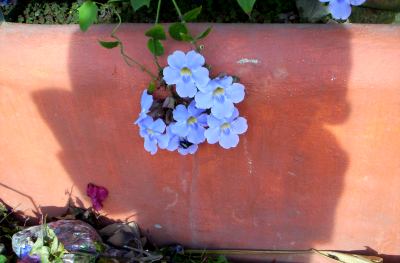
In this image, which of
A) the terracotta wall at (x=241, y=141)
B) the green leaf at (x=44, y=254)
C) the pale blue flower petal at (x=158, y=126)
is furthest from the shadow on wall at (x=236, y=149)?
the green leaf at (x=44, y=254)

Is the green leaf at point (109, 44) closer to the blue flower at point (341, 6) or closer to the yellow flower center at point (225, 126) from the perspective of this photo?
the yellow flower center at point (225, 126)

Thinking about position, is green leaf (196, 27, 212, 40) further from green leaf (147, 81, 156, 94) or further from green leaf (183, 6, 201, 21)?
green leaf (147, 81, 156, 94)

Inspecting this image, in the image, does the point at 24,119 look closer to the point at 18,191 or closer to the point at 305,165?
the point at 18,191

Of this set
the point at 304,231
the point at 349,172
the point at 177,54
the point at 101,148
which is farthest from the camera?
the point at 304,231

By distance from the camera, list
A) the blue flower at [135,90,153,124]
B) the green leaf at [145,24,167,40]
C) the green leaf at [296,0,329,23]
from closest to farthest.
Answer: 1. the green leaf at [145,24,167,40]
2. the blue flower at [135,90,153,124]
3. the green leaf at [296,0,329,23]

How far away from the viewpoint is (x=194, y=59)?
Answer: 42.7 inches

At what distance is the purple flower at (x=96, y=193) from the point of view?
1588 mm

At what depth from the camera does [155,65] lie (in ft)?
3.93

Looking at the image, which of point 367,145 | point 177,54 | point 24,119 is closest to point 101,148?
point 24,119

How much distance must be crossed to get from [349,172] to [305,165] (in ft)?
0.37

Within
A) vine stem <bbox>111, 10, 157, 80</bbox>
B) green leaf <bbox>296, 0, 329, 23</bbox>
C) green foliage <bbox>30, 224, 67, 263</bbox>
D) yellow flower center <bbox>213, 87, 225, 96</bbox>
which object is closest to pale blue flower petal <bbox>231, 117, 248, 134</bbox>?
yellow flower center <bbox>213, 87, 225, 96</bbox>

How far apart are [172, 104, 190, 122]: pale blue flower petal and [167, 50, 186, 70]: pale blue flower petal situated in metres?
0.11

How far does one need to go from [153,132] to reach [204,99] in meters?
0.18

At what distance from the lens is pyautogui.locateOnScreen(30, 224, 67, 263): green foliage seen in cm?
159
